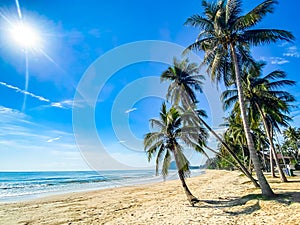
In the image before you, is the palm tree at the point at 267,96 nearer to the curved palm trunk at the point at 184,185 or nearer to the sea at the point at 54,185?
the curved palm trunk at the point at 184,185

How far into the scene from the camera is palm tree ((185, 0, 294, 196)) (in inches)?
387

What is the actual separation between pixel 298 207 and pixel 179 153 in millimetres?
5647

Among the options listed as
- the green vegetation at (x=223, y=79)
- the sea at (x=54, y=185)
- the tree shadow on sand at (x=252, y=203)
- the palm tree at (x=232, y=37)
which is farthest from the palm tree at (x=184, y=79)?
the sea at (x=54, y=185)

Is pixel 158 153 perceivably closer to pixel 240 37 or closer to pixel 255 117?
pixel 240 37

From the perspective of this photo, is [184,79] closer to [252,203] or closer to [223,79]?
[223,79]

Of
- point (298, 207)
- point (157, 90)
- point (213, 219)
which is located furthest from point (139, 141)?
point (298, 207)

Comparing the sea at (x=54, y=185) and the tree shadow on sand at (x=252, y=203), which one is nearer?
the tree shadow on sand at (x=252, y=203)

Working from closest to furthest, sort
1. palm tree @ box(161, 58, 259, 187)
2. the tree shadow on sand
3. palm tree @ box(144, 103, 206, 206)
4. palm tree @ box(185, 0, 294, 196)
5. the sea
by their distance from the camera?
the tree shadow on sand < palm tree @ box(185, 0, 294, 196) < palm tree @ box(144, 103, 206, 206) < palm tree @ box(161, 58, 259, 187) < the sea

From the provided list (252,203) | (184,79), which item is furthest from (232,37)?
(252,203)

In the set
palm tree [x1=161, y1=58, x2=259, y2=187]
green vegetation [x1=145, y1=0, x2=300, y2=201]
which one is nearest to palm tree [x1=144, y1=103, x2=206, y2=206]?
green vegetation [x1=145, y1=0, x2=300, y2=201]

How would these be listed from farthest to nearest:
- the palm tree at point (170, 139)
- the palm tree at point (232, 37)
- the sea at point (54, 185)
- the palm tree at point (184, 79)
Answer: the sea at point (54, 185) < the palm tree at point (184, 79) < the palm tree at point (170, 139) < the palm tree at point (232, 37)

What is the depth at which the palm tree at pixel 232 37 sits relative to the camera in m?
9.83

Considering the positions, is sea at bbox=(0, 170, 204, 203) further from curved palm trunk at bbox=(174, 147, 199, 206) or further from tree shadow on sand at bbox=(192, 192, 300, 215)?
tree shadow on sand at bbox=(192, 192, 300, 215)

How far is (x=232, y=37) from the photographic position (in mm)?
10633
